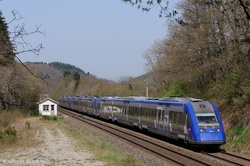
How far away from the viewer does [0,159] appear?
49.1 feet

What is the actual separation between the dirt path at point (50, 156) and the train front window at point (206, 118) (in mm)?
6250

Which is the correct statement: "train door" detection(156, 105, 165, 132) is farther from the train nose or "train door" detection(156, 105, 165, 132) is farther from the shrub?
the shrub

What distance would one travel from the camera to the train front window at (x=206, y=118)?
1812cm

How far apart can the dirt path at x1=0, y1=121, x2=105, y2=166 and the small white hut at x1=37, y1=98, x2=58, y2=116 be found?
3757 cm

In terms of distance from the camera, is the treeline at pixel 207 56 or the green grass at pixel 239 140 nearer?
the green grass at pixel 239 140

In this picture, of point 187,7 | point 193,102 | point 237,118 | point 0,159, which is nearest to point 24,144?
point 0,159

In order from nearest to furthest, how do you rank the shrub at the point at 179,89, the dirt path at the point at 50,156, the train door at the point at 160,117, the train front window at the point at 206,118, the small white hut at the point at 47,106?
the dirt path at the point at 50,156
the train front window at the point at 206,118
the train door at the point at 160,117
the shrub at the point at 179,89
the small white hut at the point at 47,106

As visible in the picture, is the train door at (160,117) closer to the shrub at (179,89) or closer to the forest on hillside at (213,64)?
the forest on hillside at (213,64)

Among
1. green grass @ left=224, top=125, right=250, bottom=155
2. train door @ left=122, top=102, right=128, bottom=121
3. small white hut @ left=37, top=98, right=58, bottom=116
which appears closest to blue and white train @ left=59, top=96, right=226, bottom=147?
train door @ left=122, top=102, right=128, bottom=121

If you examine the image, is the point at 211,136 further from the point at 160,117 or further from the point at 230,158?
the point at 160,117

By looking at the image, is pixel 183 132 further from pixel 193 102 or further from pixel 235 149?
pixel 235 149

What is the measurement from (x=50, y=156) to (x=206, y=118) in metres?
8.50

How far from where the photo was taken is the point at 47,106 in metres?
57.5

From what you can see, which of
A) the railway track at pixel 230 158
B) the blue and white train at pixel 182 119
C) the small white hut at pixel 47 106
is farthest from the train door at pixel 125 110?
the small white hut at pixel 47 106
